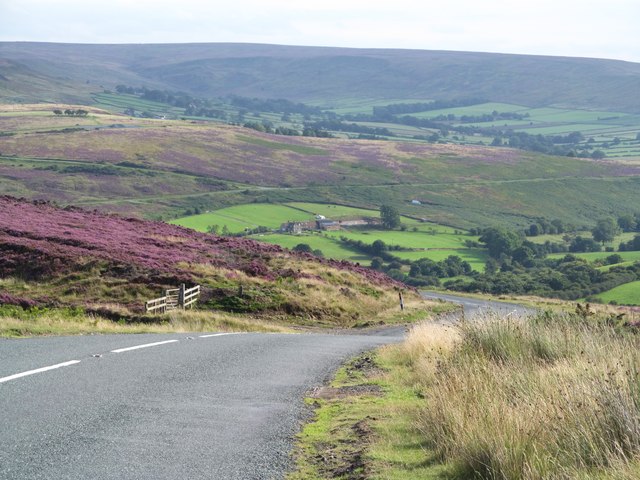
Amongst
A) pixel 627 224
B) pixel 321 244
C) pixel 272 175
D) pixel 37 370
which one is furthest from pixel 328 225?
pixel 37 370

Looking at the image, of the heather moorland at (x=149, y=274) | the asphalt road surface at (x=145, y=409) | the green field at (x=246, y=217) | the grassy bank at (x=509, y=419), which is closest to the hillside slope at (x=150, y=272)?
the heather moorland at (x=149, y=274)

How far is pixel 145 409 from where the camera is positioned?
10703 mm

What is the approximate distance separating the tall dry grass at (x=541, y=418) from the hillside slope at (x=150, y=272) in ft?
70.9

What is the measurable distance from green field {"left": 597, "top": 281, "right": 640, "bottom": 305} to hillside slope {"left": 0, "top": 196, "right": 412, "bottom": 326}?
2815 centimetres

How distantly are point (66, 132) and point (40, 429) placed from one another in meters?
160

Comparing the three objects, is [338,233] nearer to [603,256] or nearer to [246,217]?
[246,217]

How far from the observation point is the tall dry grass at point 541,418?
768 centimetres

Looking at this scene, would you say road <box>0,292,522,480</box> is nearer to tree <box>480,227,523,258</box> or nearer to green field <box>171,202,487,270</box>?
green field <box>171,202,487,270</box>

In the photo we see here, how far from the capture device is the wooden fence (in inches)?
1225

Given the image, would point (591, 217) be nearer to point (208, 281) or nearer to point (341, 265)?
point (341, 265)

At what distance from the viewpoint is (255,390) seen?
13.1 meters

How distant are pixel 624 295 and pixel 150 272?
47247 mm

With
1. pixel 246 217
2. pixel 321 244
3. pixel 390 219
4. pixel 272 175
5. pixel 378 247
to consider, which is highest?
pixel 321 244

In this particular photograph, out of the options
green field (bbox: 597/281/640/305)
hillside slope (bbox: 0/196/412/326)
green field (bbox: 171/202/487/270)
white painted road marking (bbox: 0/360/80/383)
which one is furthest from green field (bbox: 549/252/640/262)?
white painted road marking (bbox: 0/360/80/383)
